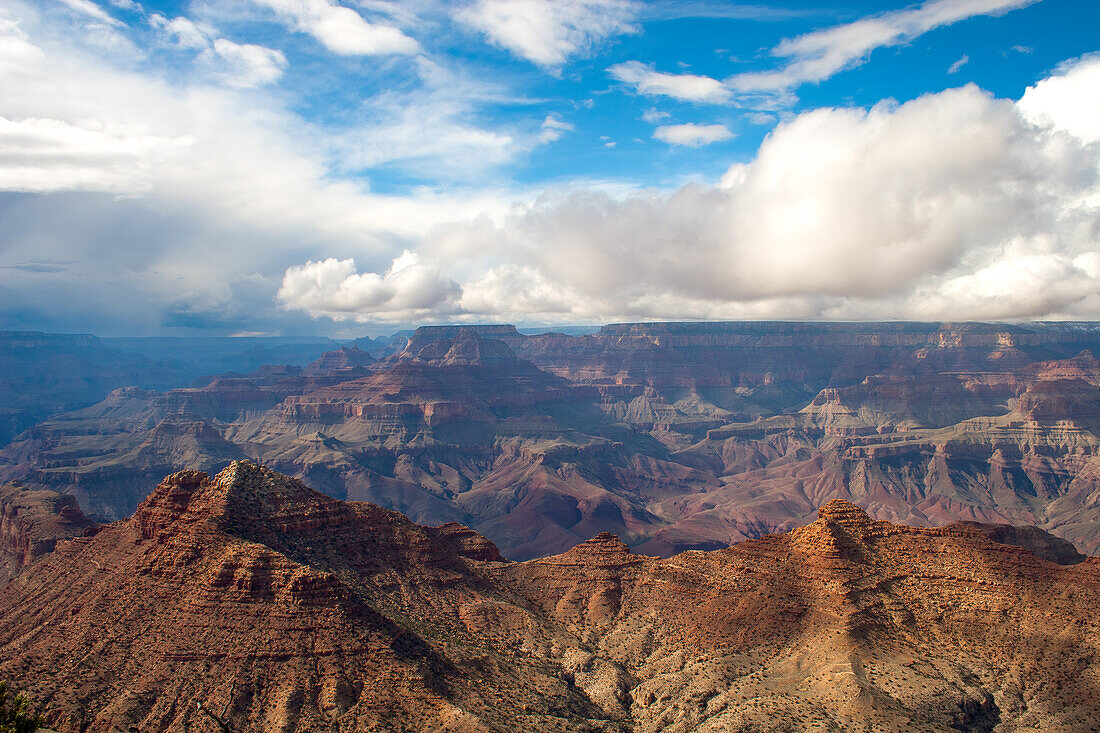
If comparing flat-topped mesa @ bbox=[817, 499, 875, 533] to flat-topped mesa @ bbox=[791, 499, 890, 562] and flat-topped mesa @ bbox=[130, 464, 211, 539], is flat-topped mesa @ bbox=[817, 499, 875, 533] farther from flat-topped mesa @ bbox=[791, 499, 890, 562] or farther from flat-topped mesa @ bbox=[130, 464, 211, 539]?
flat-topped mesa @ bbox=[130, 464, 211, 539]

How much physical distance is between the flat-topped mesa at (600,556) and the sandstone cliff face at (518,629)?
554 millimetres

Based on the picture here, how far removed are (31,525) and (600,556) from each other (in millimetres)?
103490

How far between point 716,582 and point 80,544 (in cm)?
7961

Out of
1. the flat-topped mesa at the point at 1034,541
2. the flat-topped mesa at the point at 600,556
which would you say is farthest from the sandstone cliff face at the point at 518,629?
the flat-topped mesa at the point at 1034,541

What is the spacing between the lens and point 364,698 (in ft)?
204

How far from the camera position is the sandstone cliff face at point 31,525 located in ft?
400

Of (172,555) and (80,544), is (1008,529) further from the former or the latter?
(80,544)

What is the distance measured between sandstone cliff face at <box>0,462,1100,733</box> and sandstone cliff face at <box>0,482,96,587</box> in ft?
96.8

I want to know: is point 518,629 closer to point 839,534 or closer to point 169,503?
point 839,534

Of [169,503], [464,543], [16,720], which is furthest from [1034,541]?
[16,720]

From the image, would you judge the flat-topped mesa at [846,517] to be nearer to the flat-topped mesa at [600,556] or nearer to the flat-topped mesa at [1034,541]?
the flat-topped mesa at [1034,541]

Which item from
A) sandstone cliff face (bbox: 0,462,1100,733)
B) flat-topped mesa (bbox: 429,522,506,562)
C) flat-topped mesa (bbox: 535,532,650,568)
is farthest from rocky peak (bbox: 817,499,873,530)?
flat-topped mesa (bbox: 429,522,506,562)

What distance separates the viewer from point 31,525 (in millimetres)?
129250

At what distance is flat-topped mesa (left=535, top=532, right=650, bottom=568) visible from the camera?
3821 inches
